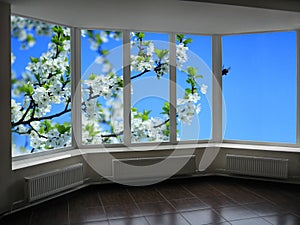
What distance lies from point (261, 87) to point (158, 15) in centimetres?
223

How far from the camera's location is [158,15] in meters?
4.13

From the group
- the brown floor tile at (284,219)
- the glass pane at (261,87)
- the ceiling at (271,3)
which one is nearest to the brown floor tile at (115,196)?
the brown floor tile at (284,219)

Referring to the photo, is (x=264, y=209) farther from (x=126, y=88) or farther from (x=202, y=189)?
(x=126, y=88)

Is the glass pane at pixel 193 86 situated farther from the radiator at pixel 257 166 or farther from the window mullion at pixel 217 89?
the radiator at pixel 257 166

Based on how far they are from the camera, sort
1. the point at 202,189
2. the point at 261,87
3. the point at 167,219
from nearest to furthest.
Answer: the point at 167,219
the point at 202,189
the point at 261,87

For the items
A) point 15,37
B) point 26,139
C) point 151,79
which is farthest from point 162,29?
point 26,139

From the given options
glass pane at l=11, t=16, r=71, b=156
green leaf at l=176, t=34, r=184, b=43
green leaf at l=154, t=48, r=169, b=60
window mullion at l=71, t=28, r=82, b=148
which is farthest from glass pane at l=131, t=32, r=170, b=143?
glass pane at l=11, t=16, r=71, b=156

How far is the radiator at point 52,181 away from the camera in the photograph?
12.5 feet

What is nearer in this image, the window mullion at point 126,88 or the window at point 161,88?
the window at point 161,88

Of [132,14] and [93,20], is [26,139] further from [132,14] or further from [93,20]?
[132,14]

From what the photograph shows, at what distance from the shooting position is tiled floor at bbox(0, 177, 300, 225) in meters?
3.44

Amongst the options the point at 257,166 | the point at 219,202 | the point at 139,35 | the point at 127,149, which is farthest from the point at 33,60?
the point at 257,166

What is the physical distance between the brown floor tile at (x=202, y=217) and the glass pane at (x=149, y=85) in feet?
5.78

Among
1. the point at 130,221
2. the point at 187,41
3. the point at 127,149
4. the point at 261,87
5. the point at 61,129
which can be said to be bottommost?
the point at 130,221
